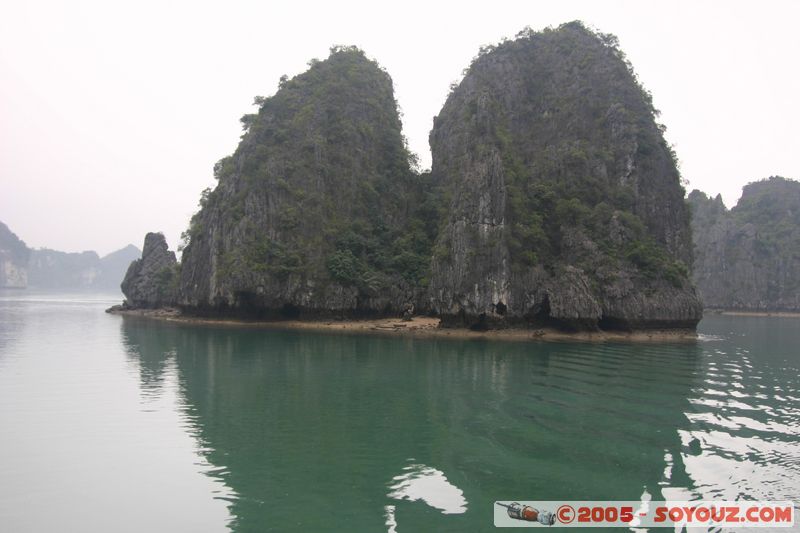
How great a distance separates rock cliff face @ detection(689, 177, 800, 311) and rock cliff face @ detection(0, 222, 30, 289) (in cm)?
21404

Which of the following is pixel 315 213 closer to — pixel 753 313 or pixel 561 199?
pixel 561 199

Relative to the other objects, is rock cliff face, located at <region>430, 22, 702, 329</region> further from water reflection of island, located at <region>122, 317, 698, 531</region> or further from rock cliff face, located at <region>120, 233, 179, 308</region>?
rock cliff face, located at <region>120, 233, 179, 308</region>

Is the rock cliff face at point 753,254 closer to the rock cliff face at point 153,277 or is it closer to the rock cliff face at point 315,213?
the rock cliff face at point 315,213

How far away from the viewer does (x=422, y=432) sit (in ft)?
45.4

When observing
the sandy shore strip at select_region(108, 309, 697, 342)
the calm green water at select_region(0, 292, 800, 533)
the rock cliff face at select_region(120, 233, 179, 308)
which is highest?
the rock cliff face at select_region(120, 233, 179, 308)

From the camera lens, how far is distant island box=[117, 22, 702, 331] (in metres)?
44.7

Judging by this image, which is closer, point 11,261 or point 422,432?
point 422,432

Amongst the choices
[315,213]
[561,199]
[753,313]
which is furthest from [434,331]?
[753,313]

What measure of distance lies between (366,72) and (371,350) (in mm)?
46679

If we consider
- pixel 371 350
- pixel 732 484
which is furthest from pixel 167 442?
pixel 371 350

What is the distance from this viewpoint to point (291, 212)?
180ft

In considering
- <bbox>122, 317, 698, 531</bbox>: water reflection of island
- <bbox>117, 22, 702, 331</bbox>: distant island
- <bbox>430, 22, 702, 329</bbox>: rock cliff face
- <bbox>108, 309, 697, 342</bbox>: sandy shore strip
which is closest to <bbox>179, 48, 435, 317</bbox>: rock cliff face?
<bbox>117, 22, 702, 331</bbox>: distant island

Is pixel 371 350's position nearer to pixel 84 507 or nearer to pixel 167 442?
pixel 167 442

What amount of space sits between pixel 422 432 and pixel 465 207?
3437cm
